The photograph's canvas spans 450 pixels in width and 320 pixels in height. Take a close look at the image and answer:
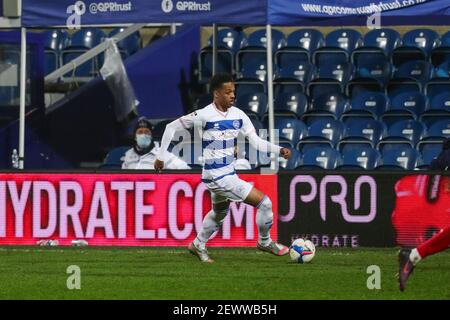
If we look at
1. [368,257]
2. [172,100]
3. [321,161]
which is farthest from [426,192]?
[172,100]

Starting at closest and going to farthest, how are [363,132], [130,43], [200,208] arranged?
[200,208] < [363,132] < [130,43]

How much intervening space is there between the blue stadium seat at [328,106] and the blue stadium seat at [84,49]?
4080mm

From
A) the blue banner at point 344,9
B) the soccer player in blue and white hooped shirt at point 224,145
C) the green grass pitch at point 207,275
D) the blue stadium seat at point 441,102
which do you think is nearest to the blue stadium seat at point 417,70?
the blue stadium seat at point 441,102

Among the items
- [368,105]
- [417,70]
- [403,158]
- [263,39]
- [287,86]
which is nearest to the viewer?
[403,158]

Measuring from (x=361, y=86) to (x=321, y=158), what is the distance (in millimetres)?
2008

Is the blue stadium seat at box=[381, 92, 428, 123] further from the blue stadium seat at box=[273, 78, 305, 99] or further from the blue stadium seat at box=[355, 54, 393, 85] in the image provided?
the blue stadium seat at box=[273, 78, 305, 99]

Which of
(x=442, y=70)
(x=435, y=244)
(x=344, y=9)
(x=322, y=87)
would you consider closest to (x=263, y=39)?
(x=322, y=87)

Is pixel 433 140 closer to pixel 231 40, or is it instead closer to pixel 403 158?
pixel 403 158

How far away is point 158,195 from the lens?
17766 millimetres

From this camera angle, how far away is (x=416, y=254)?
41.0 ft

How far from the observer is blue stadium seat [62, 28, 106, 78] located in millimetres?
23250

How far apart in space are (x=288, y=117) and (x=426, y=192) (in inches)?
179

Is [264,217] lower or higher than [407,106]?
lower

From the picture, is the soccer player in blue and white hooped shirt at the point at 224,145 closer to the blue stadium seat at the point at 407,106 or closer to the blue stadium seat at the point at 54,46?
the blue stadium seat at the point at 407,106
